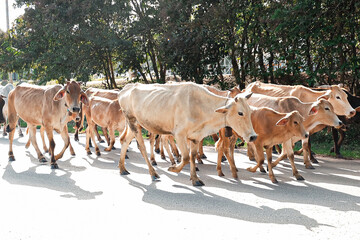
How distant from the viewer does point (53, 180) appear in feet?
32.4

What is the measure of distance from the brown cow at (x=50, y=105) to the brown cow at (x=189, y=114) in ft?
7.51

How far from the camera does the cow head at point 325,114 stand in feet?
35.2

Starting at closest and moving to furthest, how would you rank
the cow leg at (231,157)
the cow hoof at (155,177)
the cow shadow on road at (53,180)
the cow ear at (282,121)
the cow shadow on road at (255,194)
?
1. the cow shadow on road at (255,194)
2. the cow shadow on road at (53,180)
3. the cow ear at (282,121)
4. the cow hoof at (155,177)
5. the cow leg at (231,157)

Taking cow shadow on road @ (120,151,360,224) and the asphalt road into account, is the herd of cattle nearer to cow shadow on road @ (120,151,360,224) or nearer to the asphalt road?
cow shadow on road @ (120,151,360,224)

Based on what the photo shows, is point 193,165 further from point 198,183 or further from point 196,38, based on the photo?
point 196,38

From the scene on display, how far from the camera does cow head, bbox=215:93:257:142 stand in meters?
8.76

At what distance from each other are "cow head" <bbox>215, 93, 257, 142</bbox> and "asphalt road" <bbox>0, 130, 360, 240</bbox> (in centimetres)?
109

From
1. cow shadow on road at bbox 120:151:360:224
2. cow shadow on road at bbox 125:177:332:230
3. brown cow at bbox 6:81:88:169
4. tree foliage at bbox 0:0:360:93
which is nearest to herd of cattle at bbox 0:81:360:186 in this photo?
brown cow at bbox 6:81:88:169

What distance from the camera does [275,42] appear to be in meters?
17.1

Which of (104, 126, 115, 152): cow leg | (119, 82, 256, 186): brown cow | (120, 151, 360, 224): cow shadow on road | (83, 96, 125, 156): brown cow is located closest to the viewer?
(120, 151, 360, 224): cow shadow on road

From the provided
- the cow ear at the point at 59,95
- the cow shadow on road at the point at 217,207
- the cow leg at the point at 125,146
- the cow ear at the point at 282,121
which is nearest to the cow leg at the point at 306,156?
the cow ear at the point at 282,121

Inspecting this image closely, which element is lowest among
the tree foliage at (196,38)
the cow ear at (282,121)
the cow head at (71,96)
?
the cow ear at (282,121)

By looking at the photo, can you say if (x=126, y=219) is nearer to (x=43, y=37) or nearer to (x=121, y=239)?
(x=121, y=239)

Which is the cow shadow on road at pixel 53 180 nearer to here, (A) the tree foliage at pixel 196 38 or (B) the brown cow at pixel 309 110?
(B) the brown cow at pixel 309 110
